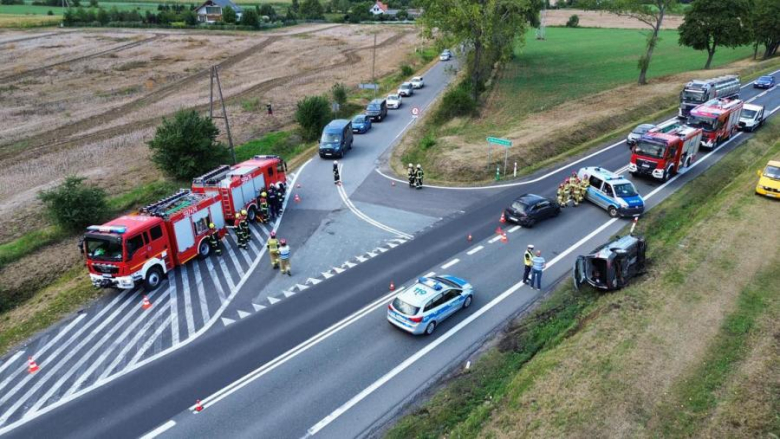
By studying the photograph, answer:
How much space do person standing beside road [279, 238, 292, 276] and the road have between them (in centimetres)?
81

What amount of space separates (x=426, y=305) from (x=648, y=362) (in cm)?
632

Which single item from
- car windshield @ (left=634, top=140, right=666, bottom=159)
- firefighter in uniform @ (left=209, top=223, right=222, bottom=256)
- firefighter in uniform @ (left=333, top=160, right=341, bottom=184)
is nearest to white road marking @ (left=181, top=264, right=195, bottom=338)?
firefighter in uniform @ (left=209, top=223, right=222, bottom=256)

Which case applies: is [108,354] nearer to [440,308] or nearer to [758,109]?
[440,308]

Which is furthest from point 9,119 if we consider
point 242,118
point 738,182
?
point 738,182

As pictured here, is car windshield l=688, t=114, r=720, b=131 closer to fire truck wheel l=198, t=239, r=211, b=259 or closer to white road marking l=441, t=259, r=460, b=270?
white road marking l=441, t=259, r=460, b=270

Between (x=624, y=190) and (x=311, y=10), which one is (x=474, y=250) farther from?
(x=311, y=10)

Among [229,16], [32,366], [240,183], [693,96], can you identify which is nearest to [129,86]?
[240,183]

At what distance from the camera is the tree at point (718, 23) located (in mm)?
56219

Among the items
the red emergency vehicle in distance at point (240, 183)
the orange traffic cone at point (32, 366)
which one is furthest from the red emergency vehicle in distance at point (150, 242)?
the orange traffic cone at point (32, 366)

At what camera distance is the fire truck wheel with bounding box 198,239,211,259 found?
21.6 meters

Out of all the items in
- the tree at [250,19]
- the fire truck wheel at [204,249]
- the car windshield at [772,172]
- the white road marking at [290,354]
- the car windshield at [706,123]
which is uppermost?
the tree at [250,19]

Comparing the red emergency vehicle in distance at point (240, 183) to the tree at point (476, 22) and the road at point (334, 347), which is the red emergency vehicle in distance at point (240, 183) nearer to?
the road at point (334, 347)

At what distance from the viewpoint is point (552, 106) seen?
47.0 metres

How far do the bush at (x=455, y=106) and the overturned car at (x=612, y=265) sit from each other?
28558 mm
